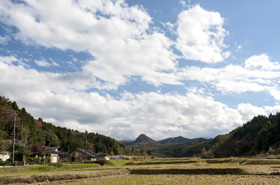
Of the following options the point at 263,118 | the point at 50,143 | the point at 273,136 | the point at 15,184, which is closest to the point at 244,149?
the point at 273,136

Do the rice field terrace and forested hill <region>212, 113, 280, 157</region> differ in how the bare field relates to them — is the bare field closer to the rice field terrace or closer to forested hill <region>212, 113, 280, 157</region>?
the rice field terrace

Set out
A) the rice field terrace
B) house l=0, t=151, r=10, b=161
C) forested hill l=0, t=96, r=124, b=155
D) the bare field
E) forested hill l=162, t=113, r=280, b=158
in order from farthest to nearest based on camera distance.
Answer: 1. forested hill l=162, t=113, r=280, b=158
2. forested hill l=0, t=96, r=124, b=155
3. house l=0, t=151, r=10, b=161
4. the rice field terrace
5. the bare field

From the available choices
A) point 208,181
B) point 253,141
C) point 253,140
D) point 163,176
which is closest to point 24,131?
point 163,176

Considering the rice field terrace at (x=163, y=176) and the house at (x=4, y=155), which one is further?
the house at (x=4, y=155)

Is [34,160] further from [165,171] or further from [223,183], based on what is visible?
[223,183]

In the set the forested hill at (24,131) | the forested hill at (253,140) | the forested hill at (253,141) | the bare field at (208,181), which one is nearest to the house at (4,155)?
the forested hill at (24,131)

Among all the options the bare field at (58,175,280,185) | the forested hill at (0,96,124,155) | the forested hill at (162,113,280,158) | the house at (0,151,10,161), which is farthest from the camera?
the forested hill at (162,113,280,158)

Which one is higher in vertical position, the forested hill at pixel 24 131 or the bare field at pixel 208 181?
the forested hill at pixel 24 131

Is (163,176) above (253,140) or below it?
above

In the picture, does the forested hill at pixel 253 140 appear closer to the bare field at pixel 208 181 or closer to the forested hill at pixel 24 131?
the bare field at pixel 208 181

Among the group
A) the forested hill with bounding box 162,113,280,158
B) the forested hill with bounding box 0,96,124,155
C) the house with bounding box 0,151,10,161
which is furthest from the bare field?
the forested hill with bounding box 162,113,280,158

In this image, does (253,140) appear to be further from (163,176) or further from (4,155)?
(4,155)

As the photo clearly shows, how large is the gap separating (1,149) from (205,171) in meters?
40.9

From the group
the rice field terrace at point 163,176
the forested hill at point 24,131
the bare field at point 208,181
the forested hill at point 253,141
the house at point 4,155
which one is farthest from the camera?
the forested hill at point 253,141
